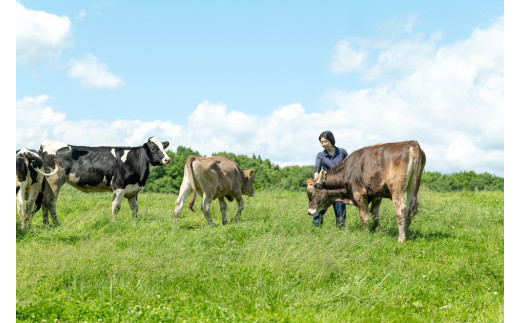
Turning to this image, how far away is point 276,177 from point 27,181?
17445mm

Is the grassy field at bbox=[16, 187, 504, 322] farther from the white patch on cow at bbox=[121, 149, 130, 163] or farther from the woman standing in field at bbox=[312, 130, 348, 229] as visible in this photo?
→ the white patch on cow at bbox=[121, 149, 130, 163]

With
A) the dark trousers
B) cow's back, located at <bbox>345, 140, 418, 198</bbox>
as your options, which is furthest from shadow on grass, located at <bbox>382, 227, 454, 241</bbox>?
the dark trousers

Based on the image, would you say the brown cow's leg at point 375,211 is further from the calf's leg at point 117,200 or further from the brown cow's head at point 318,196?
the calf's leg at point 117,200

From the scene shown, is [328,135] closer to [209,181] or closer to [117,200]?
[209,181]

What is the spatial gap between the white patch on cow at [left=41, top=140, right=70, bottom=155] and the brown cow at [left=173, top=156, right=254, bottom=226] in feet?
11.7

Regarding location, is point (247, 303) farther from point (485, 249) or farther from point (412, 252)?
point (485, 249)

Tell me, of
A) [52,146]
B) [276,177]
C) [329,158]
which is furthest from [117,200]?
[276,177]

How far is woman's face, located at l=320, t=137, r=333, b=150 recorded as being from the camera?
37.4ft

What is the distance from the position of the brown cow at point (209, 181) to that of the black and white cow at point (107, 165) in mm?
1210

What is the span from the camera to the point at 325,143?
11.5 m

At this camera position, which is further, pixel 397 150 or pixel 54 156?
pixel 54 156

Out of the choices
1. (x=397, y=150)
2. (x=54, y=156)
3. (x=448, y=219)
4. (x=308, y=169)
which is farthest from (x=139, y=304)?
(x=308, y=169)
